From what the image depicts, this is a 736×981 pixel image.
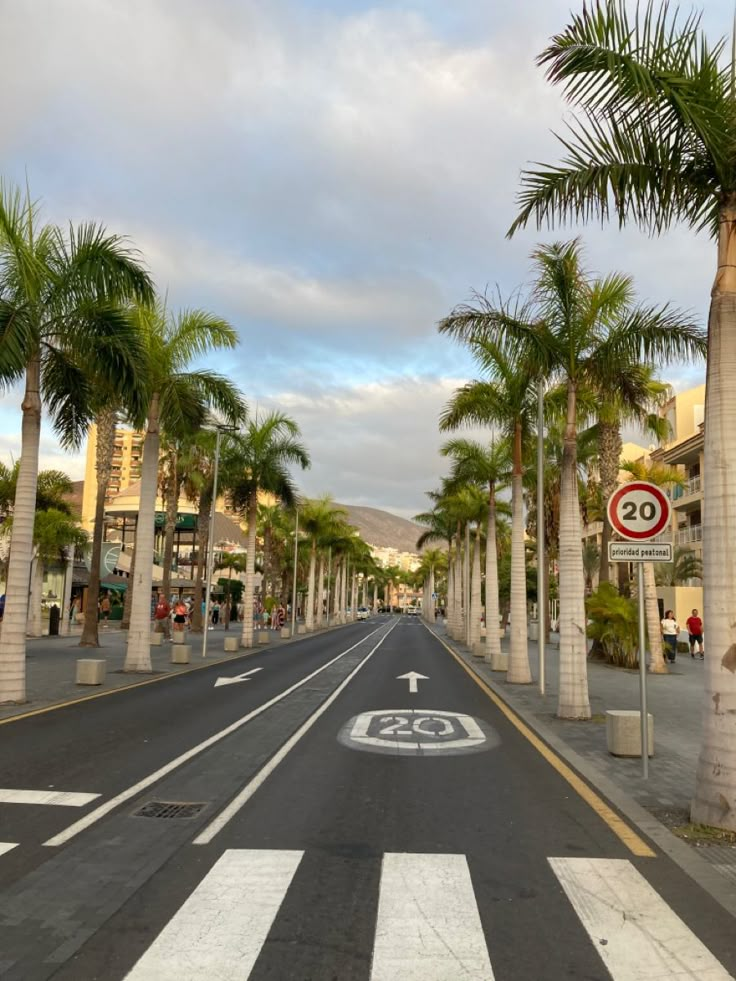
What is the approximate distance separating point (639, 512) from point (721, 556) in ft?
6.23

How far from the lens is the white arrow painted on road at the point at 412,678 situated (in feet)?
61.4

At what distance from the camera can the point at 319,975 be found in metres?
3.91

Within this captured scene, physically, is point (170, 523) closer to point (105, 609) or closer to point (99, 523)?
point (99, 523)

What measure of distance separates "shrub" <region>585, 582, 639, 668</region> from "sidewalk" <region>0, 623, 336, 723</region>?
13.7 m

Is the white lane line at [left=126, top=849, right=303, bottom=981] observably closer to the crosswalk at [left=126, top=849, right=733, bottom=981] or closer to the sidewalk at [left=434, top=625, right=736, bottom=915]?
the crosswalk at [left=126, top=849, right=733, bottom=981]

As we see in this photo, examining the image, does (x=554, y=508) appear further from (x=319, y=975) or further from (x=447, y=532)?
(x=319, y=975)

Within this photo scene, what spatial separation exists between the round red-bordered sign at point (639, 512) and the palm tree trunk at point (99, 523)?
76.7 feet

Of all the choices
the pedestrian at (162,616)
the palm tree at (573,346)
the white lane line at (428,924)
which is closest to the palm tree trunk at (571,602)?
the palm tree at (573,346)

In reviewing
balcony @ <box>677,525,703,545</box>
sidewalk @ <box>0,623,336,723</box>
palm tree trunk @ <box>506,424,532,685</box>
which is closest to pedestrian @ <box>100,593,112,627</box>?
sidewalk @ <box>0,623,336,723</box>

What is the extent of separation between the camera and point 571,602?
14.0 metres

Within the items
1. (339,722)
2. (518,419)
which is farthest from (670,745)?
(518,419)

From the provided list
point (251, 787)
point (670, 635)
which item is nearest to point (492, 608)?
point (670, 635)

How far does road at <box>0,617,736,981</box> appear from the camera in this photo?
4.12m

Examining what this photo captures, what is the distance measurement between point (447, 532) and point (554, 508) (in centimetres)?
1591
